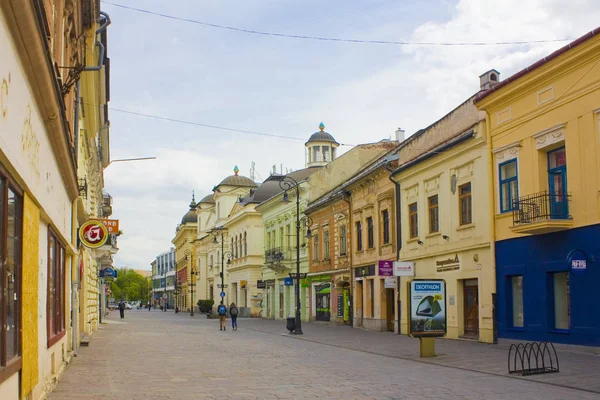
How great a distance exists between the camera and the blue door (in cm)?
2014

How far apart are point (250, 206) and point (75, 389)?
169 ft

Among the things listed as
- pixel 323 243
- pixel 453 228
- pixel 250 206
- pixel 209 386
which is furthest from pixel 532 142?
pixel 250 206

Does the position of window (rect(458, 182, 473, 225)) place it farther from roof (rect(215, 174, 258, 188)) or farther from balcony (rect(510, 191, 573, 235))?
roof (rect(215, 174, 258, 188))

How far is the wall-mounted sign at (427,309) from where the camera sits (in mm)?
18922

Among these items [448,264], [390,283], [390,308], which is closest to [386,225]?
[390,283]

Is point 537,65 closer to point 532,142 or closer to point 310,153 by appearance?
point 532,142

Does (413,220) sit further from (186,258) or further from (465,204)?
(186,258)

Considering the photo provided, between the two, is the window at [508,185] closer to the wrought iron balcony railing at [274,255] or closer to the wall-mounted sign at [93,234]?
the wall-mounted sign at [93,234]

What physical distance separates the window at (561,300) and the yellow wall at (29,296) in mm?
15696

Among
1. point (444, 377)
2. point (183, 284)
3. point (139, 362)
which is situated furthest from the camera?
point (183, 284)

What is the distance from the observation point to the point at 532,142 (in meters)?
21.5

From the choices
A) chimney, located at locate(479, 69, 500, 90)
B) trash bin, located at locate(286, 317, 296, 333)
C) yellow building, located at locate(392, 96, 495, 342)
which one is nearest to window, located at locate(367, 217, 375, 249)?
yellow building, located at locate(392, 96, 495, 342)

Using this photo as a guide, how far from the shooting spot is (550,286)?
68.9ft

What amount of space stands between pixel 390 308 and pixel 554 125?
49.9ft
